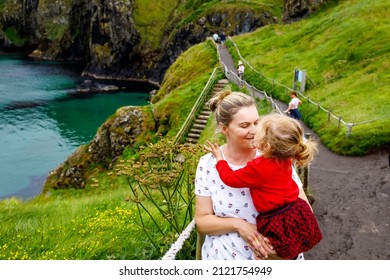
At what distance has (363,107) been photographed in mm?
21562

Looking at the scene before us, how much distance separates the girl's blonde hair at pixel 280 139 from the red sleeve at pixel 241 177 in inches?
10.3

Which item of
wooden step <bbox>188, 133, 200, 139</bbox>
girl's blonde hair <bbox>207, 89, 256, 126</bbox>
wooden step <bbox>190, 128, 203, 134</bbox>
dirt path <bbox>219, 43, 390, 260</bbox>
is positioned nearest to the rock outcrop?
wooden step <bbox>190, 128, 203, 134</bbox>

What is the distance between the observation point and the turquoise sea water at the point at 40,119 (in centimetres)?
4681

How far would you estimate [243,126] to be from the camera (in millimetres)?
4441

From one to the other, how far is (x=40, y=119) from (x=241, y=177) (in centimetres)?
7013

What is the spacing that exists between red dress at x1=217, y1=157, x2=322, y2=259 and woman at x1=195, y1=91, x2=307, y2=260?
13 cm

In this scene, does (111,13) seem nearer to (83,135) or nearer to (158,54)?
(158,54)

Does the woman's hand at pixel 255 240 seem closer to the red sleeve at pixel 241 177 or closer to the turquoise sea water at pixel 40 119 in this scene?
the red sleeve at pixel 241 177

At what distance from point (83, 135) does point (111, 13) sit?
7874 centimetres

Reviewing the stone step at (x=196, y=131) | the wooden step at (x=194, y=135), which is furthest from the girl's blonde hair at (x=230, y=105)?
the stone step at (x=196, y=131)

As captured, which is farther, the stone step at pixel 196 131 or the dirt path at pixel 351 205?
the stone step at pixel 196 131

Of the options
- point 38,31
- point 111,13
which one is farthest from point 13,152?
point 38,31

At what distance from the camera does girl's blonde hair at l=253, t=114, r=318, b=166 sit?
4230 mm

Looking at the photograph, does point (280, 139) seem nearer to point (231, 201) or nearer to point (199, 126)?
point (231, 201)
